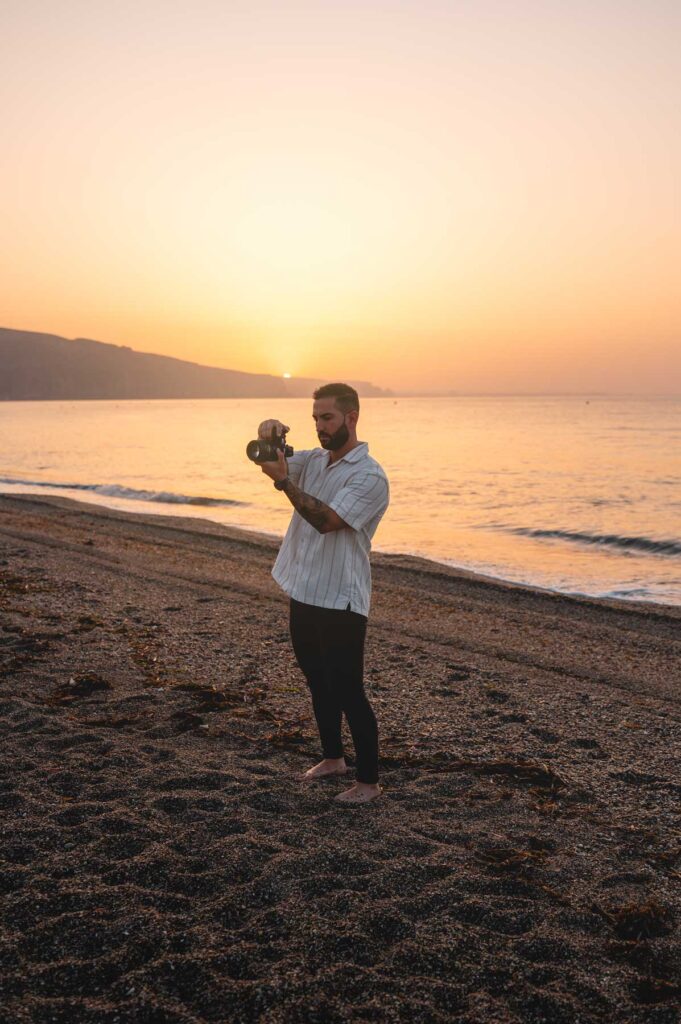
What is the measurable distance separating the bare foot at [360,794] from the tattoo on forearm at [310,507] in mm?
1630

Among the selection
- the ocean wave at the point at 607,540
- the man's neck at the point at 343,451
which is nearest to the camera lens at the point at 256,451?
the man's neck at the point at 343,451

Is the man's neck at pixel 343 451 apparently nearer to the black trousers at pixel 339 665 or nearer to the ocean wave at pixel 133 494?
the black trousers at pixel 339 665

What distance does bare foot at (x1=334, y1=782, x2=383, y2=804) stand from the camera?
4.38 metres

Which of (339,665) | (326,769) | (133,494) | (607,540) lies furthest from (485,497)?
(339,665)

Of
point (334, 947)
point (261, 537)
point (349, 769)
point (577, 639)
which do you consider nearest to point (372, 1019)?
point (334, 947)

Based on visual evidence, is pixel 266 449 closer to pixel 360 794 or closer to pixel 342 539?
pixel 342 539

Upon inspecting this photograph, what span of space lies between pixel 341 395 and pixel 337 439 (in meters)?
0.24

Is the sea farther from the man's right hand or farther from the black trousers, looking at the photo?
the man's right hand

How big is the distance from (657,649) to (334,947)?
7.12 metres

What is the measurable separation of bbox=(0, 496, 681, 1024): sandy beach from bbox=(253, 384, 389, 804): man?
0.68m

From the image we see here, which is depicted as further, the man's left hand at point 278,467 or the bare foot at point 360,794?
the bare foot at point 360,794

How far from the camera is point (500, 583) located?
42.3 ft

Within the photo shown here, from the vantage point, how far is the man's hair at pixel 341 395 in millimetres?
4031

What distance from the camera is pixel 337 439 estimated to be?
4.11 metres
